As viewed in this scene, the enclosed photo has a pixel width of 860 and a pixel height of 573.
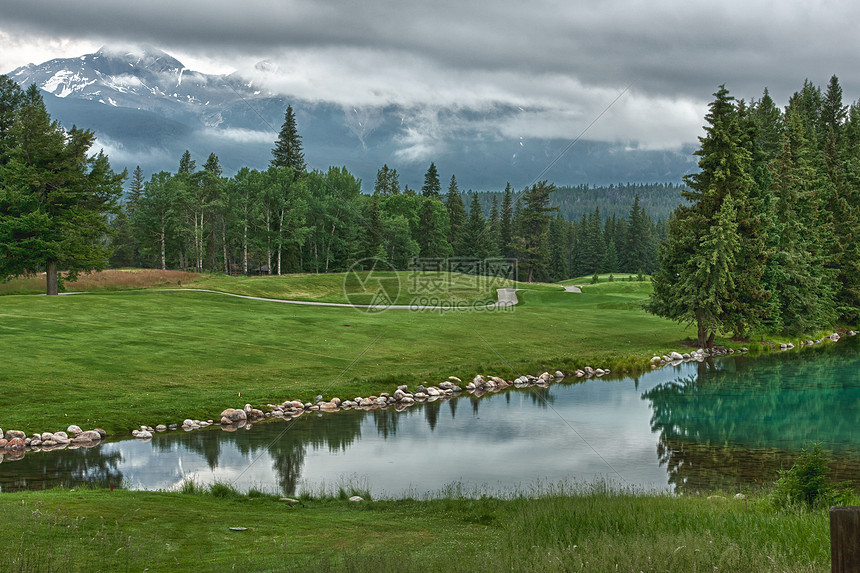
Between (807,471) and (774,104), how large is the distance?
70397 mm

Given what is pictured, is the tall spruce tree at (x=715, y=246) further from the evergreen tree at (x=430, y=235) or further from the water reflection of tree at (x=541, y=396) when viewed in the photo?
the evergreen tree at (x=430, y=235)

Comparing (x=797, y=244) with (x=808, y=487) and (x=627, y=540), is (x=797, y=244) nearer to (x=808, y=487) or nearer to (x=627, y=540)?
(x=808, y=487)

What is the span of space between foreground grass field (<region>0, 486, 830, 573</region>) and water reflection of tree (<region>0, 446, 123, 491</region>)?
3.34 m

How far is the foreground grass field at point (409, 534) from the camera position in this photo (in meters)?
8.62

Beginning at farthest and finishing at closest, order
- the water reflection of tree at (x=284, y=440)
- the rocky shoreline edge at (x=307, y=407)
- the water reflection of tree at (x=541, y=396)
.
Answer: the water reflection of tree at (x=541, y=396) → the rocky shoreline edge at (x=307, y=407) → the water reflection of tree at (x=284, y=440)

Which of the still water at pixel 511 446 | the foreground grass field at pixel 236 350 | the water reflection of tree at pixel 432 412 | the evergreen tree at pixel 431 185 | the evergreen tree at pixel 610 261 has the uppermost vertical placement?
the evergreen tree at pixel 431 185

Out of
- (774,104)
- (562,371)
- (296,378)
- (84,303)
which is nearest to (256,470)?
(296,378)

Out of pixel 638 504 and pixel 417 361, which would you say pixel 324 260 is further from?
pixel 638 504

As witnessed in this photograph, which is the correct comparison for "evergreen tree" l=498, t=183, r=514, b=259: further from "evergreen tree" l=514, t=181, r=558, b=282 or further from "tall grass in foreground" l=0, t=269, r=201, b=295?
"tall grass in foreground" l=0, t=269, r=201, b=295

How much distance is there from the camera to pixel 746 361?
4409 centimetres

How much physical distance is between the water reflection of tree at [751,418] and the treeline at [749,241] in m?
5.21

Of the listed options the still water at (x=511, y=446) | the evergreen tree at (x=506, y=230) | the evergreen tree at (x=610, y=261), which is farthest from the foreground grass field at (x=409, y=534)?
the evergreen tree at (x=610, y=261)

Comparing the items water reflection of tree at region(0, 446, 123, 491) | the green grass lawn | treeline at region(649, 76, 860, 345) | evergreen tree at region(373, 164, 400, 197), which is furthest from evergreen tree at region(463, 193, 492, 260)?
water reflection of tree at region(0, 446, 123, 491)

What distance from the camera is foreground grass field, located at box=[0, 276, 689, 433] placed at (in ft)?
85.6
